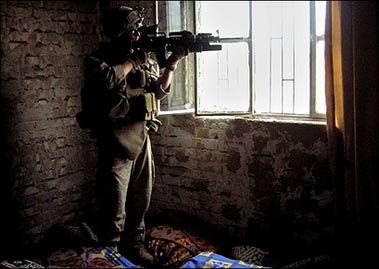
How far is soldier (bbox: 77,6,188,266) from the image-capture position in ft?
9.72

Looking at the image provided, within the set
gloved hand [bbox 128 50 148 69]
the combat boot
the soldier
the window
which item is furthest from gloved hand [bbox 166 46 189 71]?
the combat boot

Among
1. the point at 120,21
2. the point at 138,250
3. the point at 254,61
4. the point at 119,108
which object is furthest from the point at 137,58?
the point at 138,250

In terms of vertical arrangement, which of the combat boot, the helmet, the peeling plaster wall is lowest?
the combat boot

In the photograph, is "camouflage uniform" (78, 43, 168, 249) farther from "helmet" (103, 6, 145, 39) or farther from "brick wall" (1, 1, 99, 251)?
"brick wall" (1, 1, 99, 251)

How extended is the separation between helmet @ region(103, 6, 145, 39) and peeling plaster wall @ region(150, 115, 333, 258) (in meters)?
0.97

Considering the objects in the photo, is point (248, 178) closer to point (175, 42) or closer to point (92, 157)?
point (175, 42)

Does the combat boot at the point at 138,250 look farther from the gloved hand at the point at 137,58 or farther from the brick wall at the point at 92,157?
the gloved hand at the point at 137,58

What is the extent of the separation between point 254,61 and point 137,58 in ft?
3.01

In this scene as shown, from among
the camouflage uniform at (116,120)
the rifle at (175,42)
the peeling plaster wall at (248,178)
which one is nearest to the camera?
the camouflage uniform at (116,120)

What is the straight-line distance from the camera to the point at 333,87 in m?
2.63

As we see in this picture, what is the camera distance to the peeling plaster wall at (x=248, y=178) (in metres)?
3.20

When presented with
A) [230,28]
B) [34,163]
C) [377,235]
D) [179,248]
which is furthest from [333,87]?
[34,163]

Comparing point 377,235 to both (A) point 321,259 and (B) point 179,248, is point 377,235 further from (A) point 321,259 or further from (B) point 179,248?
(B) point 179,248

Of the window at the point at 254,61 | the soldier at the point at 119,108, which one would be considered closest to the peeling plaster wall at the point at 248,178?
the window at the point at 254,61
